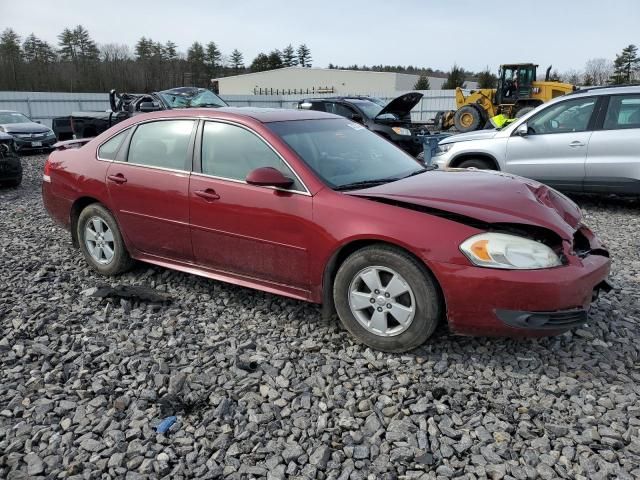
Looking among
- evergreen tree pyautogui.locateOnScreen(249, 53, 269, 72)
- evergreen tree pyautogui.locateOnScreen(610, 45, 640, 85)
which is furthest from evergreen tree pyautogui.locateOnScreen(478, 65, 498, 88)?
evergreen tree pyautogui.locateOnScreen(249, 53, 269, 72)

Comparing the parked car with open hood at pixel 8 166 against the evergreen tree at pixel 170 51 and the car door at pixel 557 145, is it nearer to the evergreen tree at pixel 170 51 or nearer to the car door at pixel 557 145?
the car door at pixel 557 145

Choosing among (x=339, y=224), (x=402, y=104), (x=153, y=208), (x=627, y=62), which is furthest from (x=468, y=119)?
(x=627, y=62)

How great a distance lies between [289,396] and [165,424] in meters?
0.69

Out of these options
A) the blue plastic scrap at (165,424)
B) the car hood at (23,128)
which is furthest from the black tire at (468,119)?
the blue plastic scrap at (165,424)

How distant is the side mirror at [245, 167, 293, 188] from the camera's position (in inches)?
139

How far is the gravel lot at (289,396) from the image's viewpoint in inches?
97.3

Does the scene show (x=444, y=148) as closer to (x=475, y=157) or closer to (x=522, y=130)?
(x=475, y=157)

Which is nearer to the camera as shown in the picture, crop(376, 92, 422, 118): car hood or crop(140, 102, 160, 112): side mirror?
crop(376, 92, 422, 118): car hood

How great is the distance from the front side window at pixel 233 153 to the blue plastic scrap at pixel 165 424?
69.4 inches

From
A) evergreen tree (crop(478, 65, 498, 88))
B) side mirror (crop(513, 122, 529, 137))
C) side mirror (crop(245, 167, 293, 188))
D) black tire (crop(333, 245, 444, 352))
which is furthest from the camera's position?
evergreen tree (crop(478, 65, 498, 88))

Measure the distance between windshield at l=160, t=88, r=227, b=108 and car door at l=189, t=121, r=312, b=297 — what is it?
30.3ft

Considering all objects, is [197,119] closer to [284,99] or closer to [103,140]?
[103,140]

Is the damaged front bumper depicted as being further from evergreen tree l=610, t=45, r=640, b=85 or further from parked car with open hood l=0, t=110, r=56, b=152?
evergreen tree l=610, t=45, r=640, b=85

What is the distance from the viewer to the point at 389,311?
3322 mm
